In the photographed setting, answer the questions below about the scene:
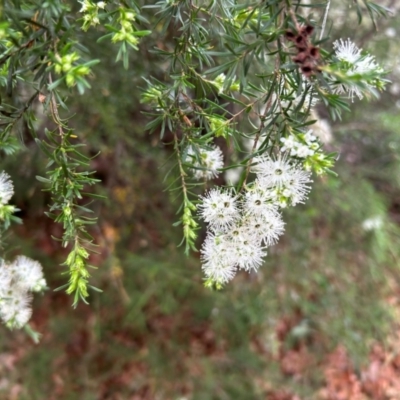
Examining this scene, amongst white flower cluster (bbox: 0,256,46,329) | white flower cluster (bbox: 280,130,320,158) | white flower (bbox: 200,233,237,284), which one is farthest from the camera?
white flower cluster (bbox: 0,256,46,329)

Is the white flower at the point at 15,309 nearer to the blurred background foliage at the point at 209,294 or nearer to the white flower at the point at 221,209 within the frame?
the white flower at the point at 221,209

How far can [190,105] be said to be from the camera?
1.17 metres

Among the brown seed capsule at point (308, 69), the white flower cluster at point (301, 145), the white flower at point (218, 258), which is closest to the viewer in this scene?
the brown seed capsule at point (308, 69)

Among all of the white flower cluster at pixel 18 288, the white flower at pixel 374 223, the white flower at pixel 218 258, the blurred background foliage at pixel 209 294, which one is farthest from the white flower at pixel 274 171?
the white flower at pixel 374 223

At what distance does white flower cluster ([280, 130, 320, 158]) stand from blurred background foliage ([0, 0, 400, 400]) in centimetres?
222

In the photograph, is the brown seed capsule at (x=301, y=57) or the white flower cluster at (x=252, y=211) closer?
the brown seed capsule at (x=301, y=57)

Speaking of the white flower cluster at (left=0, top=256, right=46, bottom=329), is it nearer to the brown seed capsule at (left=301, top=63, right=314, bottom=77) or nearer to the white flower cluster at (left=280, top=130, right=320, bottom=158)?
the white flower cluster at (left=280, top=130, right=320, bottom=158)

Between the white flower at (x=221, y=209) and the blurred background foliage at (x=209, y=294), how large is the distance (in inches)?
82.3

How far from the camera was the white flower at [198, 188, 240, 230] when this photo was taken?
1.00 meters

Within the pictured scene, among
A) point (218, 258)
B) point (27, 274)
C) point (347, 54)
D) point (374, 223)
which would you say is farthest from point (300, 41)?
point (374, 223)

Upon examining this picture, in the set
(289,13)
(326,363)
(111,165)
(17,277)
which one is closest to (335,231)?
(326,363)

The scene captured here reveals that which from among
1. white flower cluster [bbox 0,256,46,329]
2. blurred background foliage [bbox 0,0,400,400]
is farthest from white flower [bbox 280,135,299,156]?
blurred background foliage [bbox 0,0,400,400]

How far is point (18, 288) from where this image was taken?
4.90 ft

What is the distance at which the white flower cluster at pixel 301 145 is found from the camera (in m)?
0.90
